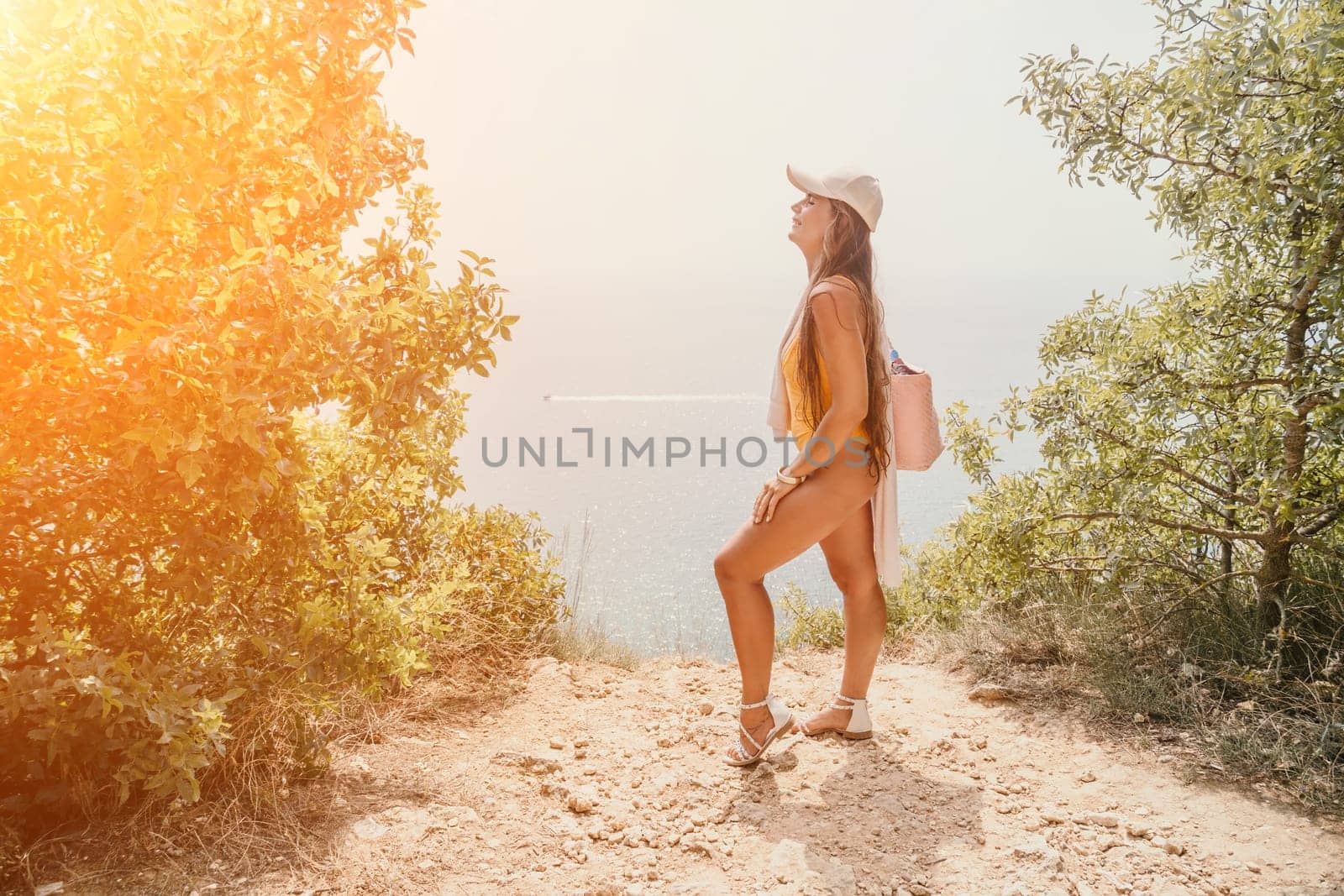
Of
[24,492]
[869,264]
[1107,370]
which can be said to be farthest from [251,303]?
[1107,370]

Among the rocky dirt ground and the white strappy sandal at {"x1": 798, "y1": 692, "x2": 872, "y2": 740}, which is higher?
the white strappy sandal at {"x1": 798, "y1": 692, "x2": 872, "y2": 740}

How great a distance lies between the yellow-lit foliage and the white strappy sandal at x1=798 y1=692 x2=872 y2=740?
183 centimetres

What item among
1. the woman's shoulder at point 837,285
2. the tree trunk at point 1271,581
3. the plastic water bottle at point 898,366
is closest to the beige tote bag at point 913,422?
the plastic water bottle at point 898,366

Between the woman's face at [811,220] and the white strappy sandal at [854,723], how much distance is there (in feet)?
6.62

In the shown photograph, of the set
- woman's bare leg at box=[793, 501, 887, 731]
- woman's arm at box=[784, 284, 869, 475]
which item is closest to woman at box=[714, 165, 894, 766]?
woman's arm at box=[784, 284, 869, 475]

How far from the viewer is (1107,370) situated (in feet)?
14.6

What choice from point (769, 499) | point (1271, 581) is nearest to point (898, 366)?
point (769, 499)

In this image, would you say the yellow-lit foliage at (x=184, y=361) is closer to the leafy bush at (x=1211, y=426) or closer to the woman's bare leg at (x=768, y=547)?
the woman's bare leg at (x=768, y=547)

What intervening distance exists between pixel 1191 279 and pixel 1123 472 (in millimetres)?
1115

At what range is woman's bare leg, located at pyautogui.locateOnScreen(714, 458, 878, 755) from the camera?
3467 mm

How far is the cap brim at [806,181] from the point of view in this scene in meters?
3.50

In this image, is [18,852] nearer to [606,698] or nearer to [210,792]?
[210,792]

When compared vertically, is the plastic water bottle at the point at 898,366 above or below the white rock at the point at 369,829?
above

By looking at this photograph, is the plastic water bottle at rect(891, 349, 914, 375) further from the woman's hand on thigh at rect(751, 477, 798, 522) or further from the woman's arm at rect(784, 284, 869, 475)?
the woman's hand on thigh at rect(751, 477, 798, 522)
